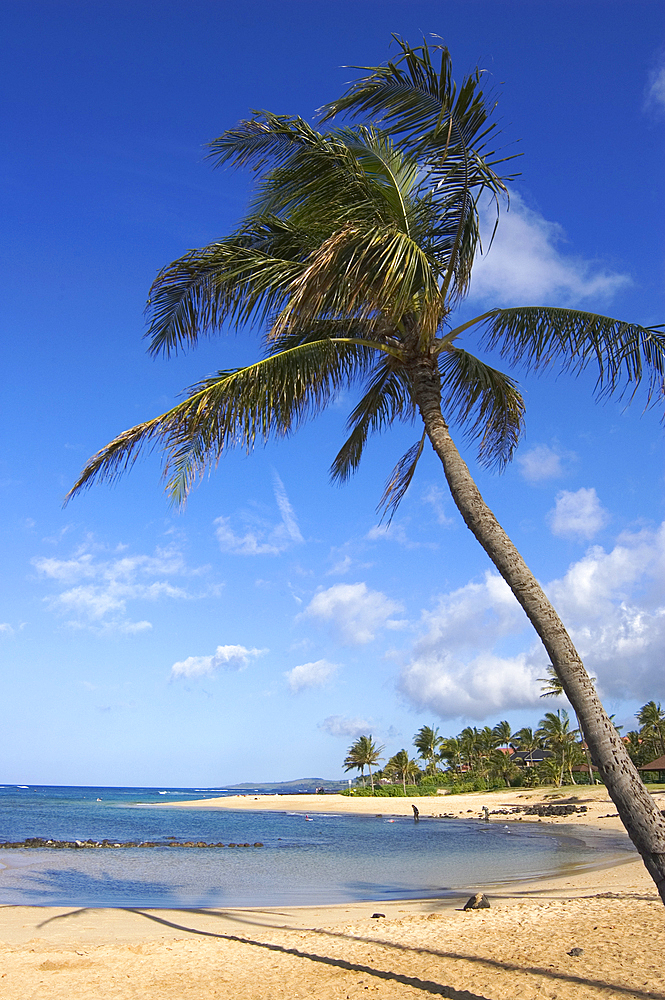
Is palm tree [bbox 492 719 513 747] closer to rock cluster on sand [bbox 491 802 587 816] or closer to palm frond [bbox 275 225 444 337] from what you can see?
rock cluster on sand [bbox 491 802 587 816]

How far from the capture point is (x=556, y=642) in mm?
4836

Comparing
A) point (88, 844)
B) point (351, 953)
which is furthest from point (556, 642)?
point (88, 844)

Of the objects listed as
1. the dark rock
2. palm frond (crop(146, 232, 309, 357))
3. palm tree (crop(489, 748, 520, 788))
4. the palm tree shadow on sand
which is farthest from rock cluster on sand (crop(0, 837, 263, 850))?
palm tree (crop(489, 748, 520, 788))

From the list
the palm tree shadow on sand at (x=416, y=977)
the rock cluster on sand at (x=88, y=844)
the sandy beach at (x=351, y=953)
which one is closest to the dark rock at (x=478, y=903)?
the sandy beach at (x=351, y=953)

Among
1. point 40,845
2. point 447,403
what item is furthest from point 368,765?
point 447,403

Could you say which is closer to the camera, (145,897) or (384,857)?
(145,897)

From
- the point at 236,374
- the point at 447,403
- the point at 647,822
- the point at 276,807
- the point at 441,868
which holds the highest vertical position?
the point at 447,403

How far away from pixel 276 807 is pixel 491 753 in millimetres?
25910

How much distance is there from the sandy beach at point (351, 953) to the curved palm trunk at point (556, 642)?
1.83 meters

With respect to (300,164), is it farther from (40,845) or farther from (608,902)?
(40,845)

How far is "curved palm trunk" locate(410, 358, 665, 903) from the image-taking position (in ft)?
14.1

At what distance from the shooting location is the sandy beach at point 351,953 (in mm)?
5816

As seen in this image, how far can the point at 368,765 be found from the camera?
258 ft

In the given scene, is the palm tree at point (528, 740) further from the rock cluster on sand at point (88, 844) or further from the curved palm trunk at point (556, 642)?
the curved palm trunk at point (556, 642)
